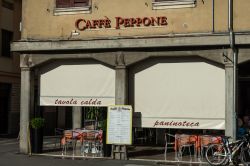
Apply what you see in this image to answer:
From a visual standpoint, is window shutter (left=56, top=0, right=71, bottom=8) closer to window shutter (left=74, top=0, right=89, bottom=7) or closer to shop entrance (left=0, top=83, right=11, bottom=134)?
window shutter (left=74, top=0, right=89, bottom=7)

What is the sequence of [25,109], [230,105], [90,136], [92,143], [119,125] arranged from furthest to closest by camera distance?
[25,109], [92,143], [90,136], [119,125], [230,105]

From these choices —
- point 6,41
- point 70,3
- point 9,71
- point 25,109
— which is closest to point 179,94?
point 70,3

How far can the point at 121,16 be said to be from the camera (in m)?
17.2

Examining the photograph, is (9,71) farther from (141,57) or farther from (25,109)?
(141,57)

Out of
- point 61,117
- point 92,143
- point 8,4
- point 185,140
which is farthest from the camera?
point 61,117

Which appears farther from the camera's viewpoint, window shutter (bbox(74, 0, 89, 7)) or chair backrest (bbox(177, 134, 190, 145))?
window shutter (bbox(74, 0, 89, 7))

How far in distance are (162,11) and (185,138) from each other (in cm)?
423

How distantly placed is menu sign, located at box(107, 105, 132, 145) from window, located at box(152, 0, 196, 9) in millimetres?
3482

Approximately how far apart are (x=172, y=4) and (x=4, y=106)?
17369 mm

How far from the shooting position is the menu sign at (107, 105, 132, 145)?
54.3 feet

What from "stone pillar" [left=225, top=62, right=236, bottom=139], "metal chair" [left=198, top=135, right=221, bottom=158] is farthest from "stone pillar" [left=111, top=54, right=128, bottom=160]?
"stone pillar" [left=225, top=62, right=236, bottom=139]

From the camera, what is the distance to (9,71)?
100 feet

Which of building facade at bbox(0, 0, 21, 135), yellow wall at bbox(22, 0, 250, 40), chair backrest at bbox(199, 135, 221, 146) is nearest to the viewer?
chair backrest at bbox(199, 135, 221, 146)

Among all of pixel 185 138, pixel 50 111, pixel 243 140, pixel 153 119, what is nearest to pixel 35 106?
pixel 153 119
